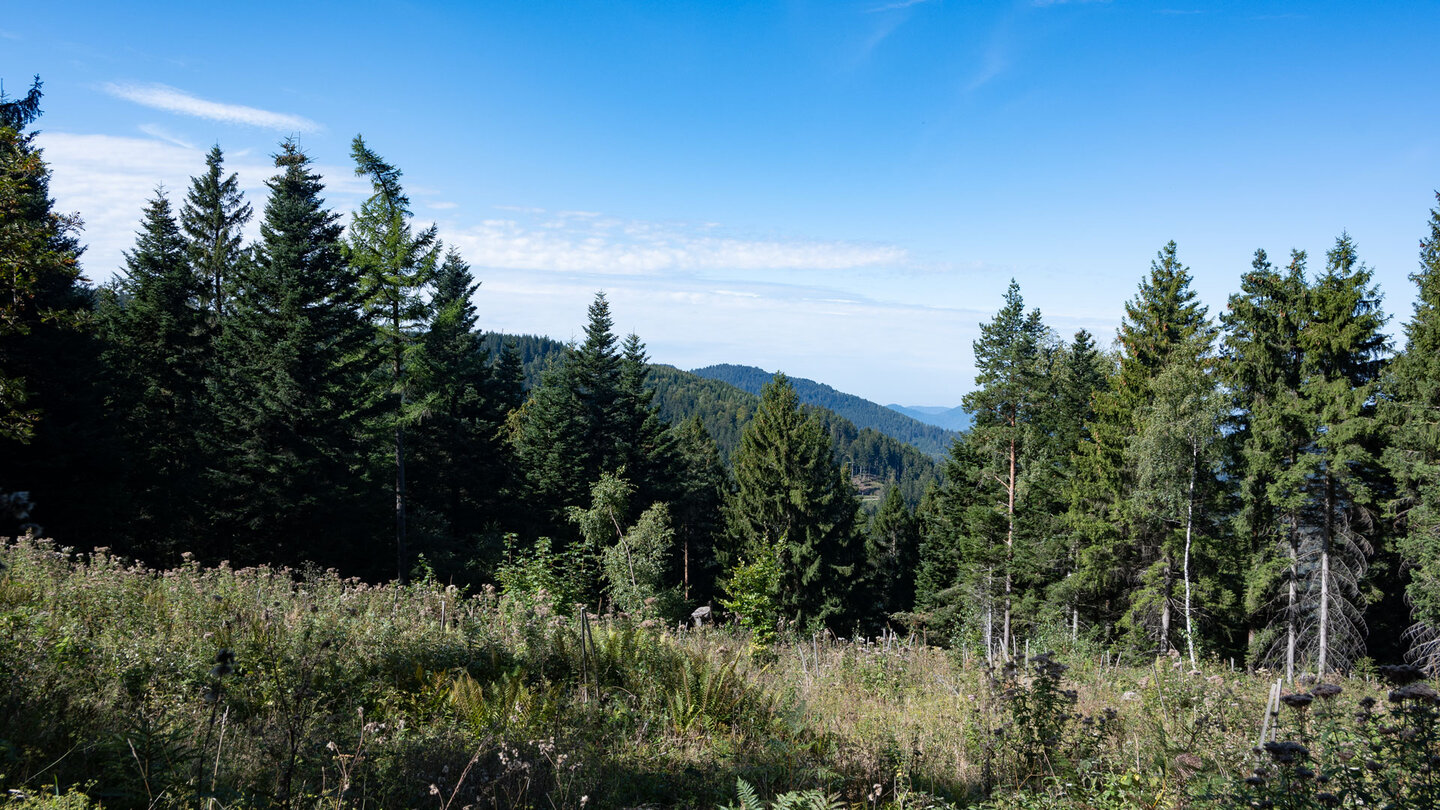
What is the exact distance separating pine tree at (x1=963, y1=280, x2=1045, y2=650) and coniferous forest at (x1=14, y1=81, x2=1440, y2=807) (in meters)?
0.16

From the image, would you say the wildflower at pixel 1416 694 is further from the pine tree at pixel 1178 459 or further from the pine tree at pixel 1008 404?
the pine tree at pixel 1008 404

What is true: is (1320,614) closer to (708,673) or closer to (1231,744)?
(1231,744)

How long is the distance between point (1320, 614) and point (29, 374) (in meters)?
33.6

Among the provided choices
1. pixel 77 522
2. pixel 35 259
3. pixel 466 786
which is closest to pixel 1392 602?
pixel 466 786

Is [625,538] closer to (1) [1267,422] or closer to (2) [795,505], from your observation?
(2) [795,505]

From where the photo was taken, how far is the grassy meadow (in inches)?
130

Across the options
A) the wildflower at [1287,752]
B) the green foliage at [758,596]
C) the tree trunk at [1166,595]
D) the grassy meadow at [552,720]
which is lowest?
the tree trunk at [1166,595]

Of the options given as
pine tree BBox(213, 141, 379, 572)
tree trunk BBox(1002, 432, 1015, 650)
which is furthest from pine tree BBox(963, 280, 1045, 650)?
pine tree BBox(213, 141, 379, 572)

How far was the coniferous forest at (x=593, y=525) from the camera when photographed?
176 inches

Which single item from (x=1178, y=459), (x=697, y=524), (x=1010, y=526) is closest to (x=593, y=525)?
(x=697, y=524)

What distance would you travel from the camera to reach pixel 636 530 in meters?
23.6

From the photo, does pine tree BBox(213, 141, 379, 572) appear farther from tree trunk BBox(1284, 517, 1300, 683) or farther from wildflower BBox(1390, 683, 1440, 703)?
tree trunk BBox(1284, 517, 1300, 683)

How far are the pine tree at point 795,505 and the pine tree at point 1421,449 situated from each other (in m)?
18.1

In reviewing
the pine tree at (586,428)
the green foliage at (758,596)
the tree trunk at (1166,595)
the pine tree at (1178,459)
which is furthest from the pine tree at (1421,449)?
the pine tree at (586,428)
